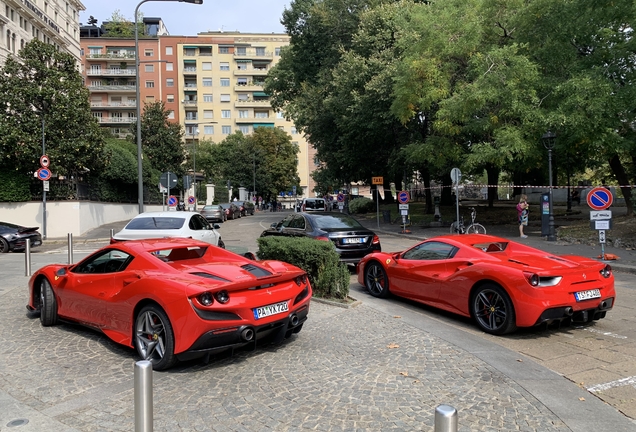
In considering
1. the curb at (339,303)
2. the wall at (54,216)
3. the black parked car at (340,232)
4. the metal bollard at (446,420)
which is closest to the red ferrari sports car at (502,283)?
the curb at (339,303)

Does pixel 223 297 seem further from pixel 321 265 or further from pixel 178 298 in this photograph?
pixel 321 265

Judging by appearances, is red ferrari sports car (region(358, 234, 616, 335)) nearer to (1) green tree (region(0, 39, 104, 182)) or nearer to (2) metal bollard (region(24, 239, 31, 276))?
(2) metal bollard (region(24, 239, 31, 276))

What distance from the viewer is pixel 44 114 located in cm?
2331

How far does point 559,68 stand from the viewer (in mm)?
18359

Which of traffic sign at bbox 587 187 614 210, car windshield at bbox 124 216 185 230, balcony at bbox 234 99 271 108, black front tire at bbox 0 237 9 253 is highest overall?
balcony at bbox 234 99 271 108

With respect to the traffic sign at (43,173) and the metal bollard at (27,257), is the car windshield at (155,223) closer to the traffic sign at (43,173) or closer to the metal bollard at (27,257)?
the metal bollard at (27,257)

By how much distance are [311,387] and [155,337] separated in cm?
169

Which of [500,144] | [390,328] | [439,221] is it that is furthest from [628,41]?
[390,328]

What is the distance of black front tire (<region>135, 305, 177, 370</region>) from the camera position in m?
4.63

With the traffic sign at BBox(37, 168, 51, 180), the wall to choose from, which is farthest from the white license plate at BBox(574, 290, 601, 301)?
the wall

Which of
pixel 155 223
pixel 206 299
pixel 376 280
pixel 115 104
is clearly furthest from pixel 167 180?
pixel 115 104

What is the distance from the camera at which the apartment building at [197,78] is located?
76625 millimetres

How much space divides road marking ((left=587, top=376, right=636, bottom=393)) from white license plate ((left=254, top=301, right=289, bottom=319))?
9.83 feet

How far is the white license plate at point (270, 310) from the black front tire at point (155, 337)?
2.76ft
